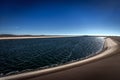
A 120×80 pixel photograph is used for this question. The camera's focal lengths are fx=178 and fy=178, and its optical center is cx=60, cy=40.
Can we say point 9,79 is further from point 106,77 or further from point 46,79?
point 106,77

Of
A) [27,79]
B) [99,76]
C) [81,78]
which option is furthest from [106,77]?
[27,79]

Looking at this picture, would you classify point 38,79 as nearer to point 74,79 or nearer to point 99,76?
point 74,79

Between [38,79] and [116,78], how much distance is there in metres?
5.90

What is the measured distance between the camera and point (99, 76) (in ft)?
45.8

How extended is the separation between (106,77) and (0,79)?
27.5ft

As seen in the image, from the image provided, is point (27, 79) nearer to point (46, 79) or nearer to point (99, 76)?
point (46, 79)

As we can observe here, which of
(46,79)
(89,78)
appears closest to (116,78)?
(89,78)

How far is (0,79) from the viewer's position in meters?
14.3

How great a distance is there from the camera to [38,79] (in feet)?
44.9

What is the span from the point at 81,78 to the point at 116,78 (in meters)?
2.61

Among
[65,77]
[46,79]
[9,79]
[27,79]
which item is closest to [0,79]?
[9,79]

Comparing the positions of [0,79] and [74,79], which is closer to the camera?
[74,79]

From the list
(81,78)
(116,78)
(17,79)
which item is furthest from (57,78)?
(116,78)

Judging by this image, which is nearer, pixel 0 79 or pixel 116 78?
pixel 116 78
